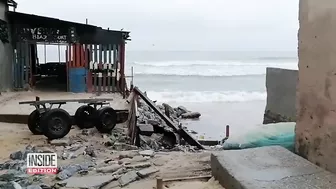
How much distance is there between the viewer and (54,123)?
842 centimetres

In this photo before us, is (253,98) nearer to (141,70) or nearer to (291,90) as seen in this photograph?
(291,90)

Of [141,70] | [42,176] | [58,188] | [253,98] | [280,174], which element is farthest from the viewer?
[141,70]

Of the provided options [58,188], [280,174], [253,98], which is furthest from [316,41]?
[253,98]

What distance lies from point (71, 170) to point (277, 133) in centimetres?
301

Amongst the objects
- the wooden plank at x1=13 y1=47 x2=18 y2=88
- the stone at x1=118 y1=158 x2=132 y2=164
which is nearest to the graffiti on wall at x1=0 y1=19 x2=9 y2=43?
the wooden plank at x1=13 y1=47 x2=18 y2=88

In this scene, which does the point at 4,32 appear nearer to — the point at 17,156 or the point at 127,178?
the point at 17,156

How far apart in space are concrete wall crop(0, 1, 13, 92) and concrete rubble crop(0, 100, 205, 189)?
8414 mm

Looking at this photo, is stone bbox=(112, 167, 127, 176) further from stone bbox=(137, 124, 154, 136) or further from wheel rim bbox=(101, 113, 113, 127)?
stone bbox=(137, 124, 154, 136)

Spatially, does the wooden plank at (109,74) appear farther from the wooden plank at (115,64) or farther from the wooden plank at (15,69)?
the wooden plank at (15,69)

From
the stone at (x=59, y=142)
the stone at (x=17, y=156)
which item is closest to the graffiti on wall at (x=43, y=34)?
the stone at (x=59, y=142)

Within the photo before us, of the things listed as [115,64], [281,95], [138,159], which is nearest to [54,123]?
[138,159]

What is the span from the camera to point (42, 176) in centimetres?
568

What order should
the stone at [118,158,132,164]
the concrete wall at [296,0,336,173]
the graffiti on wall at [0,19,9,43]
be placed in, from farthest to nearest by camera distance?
1. the graffiti on wall at [0,19,9,43]
2. the stone at [118,158,132,164]
3. the concrete wall at [296,0,336,173]

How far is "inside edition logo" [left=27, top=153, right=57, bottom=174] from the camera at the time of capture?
232 inches
